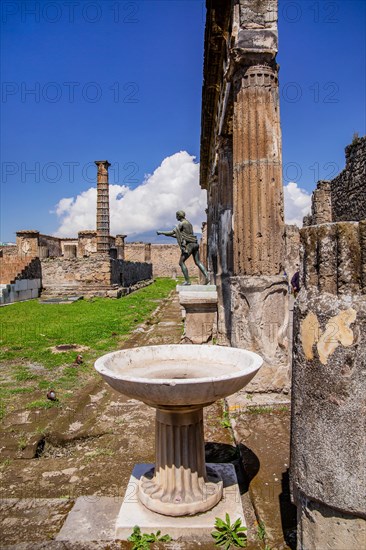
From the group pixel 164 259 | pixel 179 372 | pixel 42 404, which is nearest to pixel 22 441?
pixel 42 404

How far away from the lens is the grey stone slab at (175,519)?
7.08ft

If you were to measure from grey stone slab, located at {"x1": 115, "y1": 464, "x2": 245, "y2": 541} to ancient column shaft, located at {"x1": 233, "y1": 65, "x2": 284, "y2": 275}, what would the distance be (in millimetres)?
2238

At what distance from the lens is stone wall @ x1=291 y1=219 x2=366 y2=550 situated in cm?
138

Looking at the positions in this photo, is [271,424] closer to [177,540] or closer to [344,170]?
[177,540]

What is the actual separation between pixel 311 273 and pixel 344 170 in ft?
48.3

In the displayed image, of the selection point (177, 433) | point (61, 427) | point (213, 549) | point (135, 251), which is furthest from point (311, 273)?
point (135, 251)

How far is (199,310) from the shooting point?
6.62 m

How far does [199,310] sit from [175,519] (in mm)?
4468

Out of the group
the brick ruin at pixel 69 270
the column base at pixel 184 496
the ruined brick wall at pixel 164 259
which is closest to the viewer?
the column base at pixel 184 496

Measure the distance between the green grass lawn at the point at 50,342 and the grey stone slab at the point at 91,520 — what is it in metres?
2.17

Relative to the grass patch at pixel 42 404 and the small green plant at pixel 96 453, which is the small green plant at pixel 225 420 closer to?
the small green plant at pixel 96 453

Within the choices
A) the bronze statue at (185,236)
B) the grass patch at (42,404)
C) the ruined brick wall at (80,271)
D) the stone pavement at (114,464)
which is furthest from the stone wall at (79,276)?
the stone pavement at (114,464)

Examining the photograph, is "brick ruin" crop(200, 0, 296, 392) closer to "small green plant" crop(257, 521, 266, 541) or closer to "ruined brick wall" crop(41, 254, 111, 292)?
"small green plant" crop(257, 521, 266, 541)

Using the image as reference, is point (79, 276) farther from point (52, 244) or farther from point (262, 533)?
point (262, 533)
